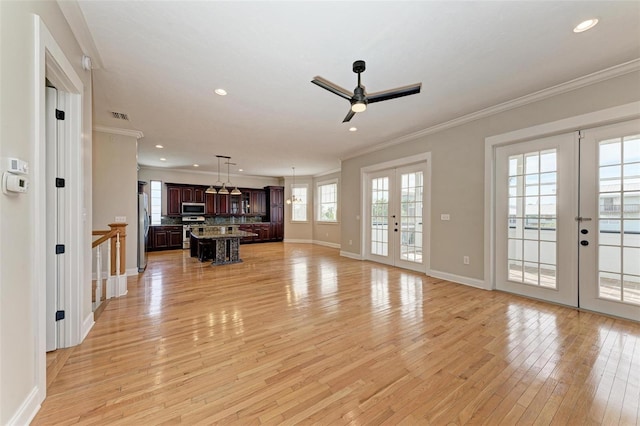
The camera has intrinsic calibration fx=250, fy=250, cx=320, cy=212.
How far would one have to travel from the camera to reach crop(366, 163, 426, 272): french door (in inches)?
205

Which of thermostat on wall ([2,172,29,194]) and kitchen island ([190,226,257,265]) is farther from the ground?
thermostat on wall ([2,172,29,194])

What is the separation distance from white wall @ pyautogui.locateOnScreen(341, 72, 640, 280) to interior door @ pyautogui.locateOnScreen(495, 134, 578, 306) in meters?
0.28

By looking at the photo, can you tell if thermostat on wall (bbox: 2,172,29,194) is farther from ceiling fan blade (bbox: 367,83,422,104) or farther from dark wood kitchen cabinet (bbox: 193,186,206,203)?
dark wood kitchen cabinet (bbox: 193,186,206,203)

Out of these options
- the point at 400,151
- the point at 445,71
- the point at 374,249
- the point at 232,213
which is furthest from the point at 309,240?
the point at 445,71

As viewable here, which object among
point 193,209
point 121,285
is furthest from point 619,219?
point 193,209

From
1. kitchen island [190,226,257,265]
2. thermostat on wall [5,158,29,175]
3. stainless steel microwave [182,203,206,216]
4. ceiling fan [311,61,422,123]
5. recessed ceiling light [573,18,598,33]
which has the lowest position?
kitchen island [190,226,257,265]

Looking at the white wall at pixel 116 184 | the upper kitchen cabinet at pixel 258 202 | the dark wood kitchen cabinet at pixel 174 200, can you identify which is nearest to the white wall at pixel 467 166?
the white wall at pixel 116 184

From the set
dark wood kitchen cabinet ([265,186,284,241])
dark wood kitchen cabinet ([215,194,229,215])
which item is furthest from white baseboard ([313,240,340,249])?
dark wood kitchen cabinet ([215,194,229,215])

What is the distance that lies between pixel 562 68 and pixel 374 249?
14.9ft

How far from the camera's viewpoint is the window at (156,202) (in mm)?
8508

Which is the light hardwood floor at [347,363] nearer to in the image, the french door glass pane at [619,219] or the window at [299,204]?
the french door glass pane at [619,219]

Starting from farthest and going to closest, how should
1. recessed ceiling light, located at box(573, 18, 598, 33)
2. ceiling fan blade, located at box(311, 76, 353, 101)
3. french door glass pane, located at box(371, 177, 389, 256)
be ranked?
1. french door glass pane, located at box(371, 177, 389, 256)
2. ceiling fan blade, located at box(311, 76, 353, 101)
3. recessed ceiling light, located at box(573, 18, 598, 33)

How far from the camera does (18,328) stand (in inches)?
55.1

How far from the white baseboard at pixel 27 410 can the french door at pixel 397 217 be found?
5185mm
